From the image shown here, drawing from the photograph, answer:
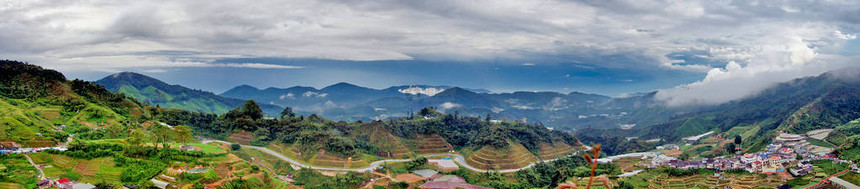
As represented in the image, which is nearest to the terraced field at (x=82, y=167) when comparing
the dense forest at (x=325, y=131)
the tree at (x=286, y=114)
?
the dense forest at (x=325, y=131)

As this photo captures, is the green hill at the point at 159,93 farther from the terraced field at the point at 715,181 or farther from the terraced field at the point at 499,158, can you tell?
the terraced field at the point at 715,181

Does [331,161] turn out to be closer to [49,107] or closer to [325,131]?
[325,131]

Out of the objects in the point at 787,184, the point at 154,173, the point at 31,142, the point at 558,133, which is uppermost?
Answer: the point at 31,142

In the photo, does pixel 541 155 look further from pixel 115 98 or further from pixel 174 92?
pixel 174 92

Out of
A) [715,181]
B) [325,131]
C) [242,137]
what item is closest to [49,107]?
[242,137]

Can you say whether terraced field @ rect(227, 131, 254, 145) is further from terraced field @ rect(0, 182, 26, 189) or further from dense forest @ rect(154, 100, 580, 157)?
terraced field @ rect(0, 182, 26, 189)

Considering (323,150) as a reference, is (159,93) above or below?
above

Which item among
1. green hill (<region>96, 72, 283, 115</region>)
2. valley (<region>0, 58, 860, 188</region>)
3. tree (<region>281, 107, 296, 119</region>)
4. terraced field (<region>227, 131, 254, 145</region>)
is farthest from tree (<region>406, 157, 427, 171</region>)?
green hill (<region>96, 72, 283, 115</region>)

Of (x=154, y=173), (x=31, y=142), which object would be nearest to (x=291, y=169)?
(x=154, y=173)
